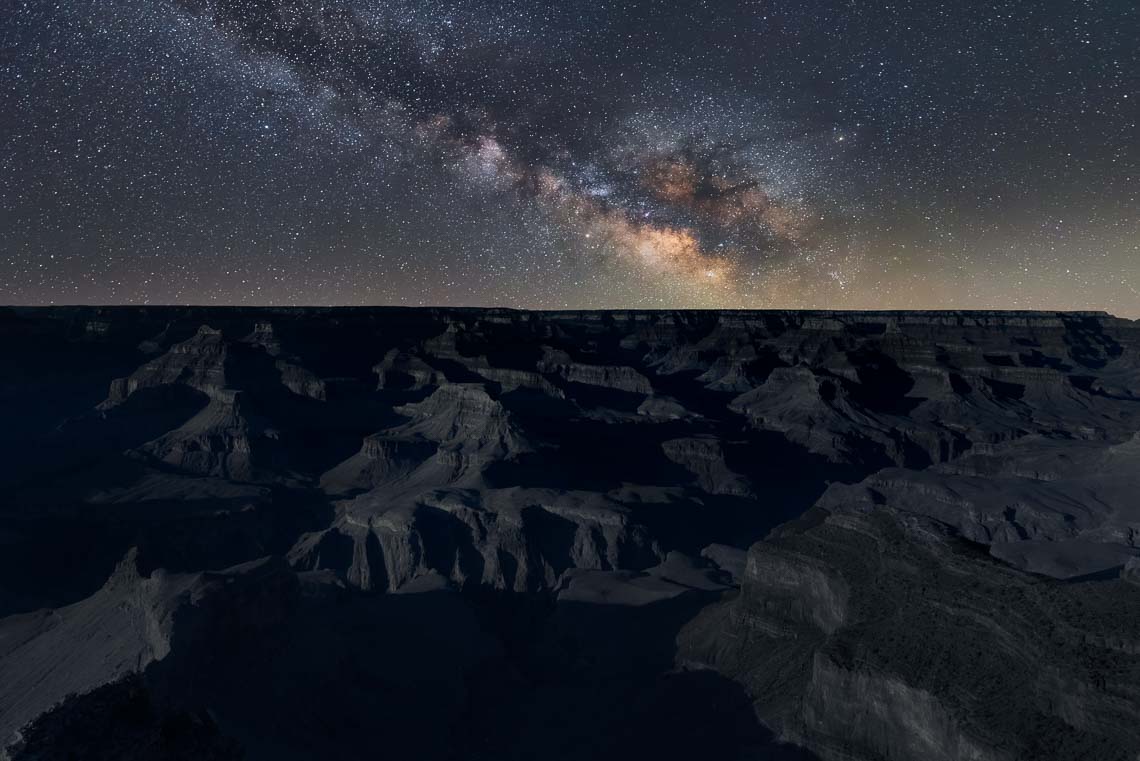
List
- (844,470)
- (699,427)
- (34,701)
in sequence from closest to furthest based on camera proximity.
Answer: (34,701) < (844,470) < (699,427)

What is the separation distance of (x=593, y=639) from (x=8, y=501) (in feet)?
266

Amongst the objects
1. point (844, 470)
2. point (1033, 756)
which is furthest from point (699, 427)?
point (1033, 756)

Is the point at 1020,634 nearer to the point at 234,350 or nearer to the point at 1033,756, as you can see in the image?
the point at 1033,756

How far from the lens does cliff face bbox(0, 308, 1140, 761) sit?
34500mm

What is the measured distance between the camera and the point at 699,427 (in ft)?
457

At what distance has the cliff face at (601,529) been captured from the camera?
34500mm

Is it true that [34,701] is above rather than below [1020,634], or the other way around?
below

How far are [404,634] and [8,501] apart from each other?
70244mm

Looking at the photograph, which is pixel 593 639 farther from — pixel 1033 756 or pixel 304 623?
pixel 1033 756

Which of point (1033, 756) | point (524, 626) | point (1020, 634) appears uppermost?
point (1020, 634)

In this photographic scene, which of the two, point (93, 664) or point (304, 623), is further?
point (304, 623)

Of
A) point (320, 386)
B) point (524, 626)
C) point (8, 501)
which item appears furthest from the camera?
point (320, 386)

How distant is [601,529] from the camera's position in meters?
82.9

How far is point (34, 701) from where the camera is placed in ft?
136
